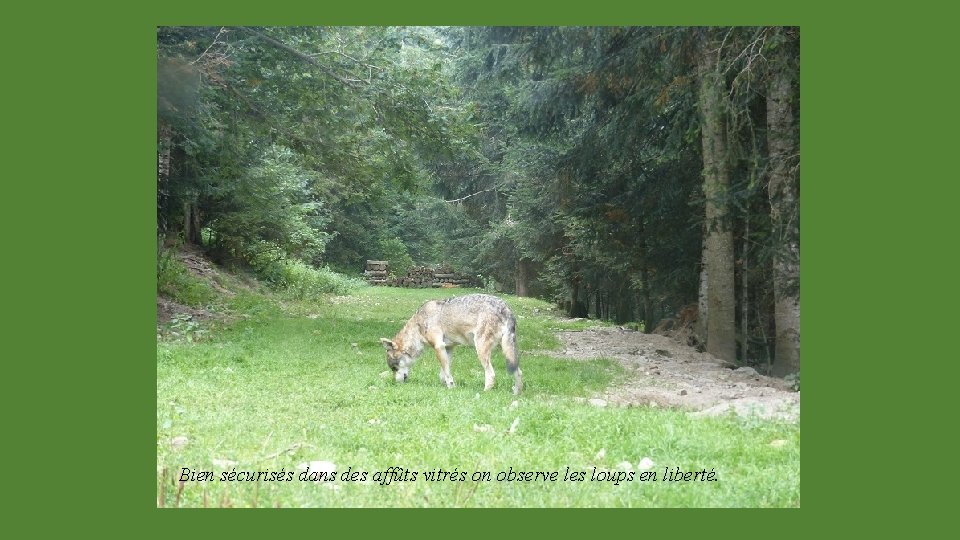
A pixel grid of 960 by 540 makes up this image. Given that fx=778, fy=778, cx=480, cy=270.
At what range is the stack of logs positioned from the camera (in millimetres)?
37656

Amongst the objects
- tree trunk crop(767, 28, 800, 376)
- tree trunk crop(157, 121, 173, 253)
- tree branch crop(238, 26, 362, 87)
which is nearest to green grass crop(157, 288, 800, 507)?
tree trunk crop(767, 28, 800, 376)

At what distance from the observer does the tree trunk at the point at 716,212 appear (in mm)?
10578

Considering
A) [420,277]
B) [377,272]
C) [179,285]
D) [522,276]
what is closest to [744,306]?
[179,285]

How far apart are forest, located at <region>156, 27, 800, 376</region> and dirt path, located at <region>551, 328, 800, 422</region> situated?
1040 mm

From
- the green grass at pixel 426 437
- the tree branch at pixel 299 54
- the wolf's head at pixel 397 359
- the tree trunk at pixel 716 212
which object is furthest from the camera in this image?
the tree branch at pixel 299 54

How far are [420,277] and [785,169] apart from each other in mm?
31691

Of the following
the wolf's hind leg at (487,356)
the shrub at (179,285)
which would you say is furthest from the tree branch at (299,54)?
the wolf's hind leg at (487,356)

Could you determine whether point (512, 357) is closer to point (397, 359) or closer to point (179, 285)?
point (397, 359)

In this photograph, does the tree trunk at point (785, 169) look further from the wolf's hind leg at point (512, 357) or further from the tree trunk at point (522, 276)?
the tree trunk at point (522, 276)

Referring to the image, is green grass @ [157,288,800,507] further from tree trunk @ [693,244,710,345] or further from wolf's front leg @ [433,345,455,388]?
tree trunk @ [693,244,710,345]

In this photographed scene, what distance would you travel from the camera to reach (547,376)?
12.2 m

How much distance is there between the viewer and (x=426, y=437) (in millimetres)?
7770

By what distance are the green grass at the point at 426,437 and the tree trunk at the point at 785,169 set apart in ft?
9.74

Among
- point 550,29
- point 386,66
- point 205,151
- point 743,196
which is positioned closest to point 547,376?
point 743,196
